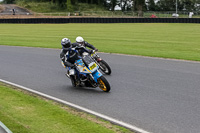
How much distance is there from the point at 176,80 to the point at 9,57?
9386 mm

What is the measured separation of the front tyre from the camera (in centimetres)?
880

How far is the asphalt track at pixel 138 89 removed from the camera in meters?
6.52

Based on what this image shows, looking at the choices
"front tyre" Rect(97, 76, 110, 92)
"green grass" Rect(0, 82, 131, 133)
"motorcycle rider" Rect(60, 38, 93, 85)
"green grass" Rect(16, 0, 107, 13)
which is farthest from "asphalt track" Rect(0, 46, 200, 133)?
"green grass" Rect(16, 0, 107, 13)

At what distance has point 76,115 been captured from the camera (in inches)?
274

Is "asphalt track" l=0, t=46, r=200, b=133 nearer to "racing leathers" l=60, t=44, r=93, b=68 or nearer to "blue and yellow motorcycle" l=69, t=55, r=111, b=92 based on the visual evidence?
"blue and yellow motorcycle" l=69, t=55, r=111, b=92

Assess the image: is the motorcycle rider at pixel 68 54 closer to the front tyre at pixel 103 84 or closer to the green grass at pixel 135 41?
the front tyre at pixel 103 84

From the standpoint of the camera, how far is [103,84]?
8.88m

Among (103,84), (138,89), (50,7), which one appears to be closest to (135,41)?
(138,89)

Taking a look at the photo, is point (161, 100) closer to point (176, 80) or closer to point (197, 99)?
point (197, 99)

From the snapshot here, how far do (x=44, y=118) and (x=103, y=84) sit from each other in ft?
8.43

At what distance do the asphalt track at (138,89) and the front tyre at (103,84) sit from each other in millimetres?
141

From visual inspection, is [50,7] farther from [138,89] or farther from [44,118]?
[44,118]

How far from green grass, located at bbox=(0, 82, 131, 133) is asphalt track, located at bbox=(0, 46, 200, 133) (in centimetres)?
53

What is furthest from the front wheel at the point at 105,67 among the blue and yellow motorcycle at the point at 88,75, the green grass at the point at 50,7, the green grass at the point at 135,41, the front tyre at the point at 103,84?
the green grass at the point at 50,7
